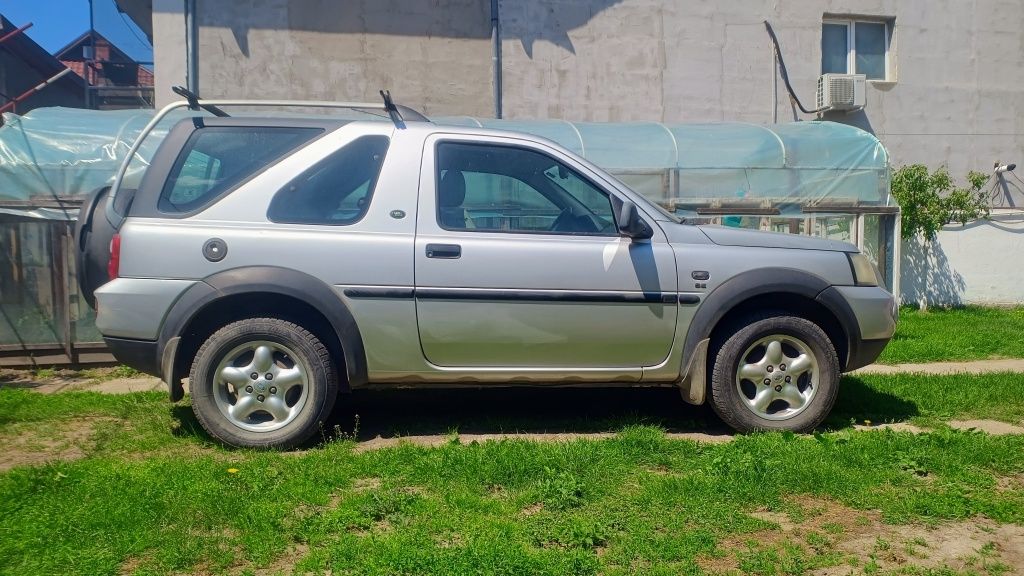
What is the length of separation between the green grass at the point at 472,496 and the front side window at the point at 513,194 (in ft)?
4.25

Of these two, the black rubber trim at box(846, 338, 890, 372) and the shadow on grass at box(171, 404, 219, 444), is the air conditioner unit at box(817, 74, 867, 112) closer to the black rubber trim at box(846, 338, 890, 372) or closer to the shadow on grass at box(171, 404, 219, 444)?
the black rubber trim at box(846, 338, 890, 372)

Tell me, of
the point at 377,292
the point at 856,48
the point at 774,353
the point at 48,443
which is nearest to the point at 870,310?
the point at 774,353

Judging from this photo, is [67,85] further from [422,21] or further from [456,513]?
[456,513]

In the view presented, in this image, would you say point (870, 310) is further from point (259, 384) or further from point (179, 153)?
point (179, 153)

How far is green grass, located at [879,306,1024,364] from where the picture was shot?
314 inches

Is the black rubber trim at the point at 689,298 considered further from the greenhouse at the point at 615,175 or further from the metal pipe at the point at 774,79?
the metal pipe at the point at 774,79

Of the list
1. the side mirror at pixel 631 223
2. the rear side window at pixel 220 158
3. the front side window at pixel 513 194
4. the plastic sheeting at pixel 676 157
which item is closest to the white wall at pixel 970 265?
the plastic sheeting at pixel 676 157

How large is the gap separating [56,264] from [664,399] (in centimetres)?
563

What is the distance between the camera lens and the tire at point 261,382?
4.58 m

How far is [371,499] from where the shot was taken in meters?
3.74

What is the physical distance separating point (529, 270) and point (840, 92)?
33.2 ft

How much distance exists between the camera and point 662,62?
504 inches

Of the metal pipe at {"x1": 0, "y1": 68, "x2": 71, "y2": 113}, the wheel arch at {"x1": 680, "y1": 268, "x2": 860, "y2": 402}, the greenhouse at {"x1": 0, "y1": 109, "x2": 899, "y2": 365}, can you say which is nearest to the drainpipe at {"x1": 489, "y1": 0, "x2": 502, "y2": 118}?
the greenhouse at {"x1": 0, "y1": 109, "x2": 899, "y2": 365}

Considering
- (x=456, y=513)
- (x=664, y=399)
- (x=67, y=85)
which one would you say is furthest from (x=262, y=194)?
(x=67, y=85)
